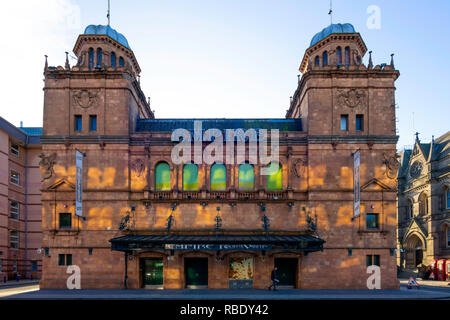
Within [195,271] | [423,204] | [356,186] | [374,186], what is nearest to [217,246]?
[195,271]

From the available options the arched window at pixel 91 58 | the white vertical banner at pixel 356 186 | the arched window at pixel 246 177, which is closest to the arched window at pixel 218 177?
the arched window at pixel 246 177

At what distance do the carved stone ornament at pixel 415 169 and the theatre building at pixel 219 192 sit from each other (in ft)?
97.5

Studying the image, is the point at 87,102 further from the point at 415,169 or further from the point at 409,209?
the point at 409,209

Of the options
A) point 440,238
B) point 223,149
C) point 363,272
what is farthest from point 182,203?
point 440,238

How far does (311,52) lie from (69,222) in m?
26.7

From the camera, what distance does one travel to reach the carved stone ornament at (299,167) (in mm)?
32094

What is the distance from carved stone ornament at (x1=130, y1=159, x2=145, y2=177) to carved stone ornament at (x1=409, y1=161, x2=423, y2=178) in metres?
43.4

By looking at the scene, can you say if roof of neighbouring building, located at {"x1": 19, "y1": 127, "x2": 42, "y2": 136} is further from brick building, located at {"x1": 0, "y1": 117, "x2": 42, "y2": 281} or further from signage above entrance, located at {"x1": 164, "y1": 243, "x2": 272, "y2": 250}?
signage above entrance, located at {"x1": 164, "y1": 243, "x2": 272, "y2": 250}

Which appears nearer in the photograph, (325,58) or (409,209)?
(325,58)

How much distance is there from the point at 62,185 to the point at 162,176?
8.11 meters

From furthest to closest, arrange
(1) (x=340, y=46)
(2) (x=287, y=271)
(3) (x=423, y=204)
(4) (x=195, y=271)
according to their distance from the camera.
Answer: (3) (x=423, y=204) < (1) (x=340, y=46) < (2) (x=287, y=271) < (4) (x=195, y=271)

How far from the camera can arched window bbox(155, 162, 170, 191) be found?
3256 cm

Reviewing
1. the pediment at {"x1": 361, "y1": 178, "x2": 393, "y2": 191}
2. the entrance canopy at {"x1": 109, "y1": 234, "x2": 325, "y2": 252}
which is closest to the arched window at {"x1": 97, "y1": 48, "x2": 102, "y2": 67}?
the entrance canopy at {"x1": 109, "y1": 234, "x2": 325, "y2": 252}

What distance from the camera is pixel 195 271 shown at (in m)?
31.2
